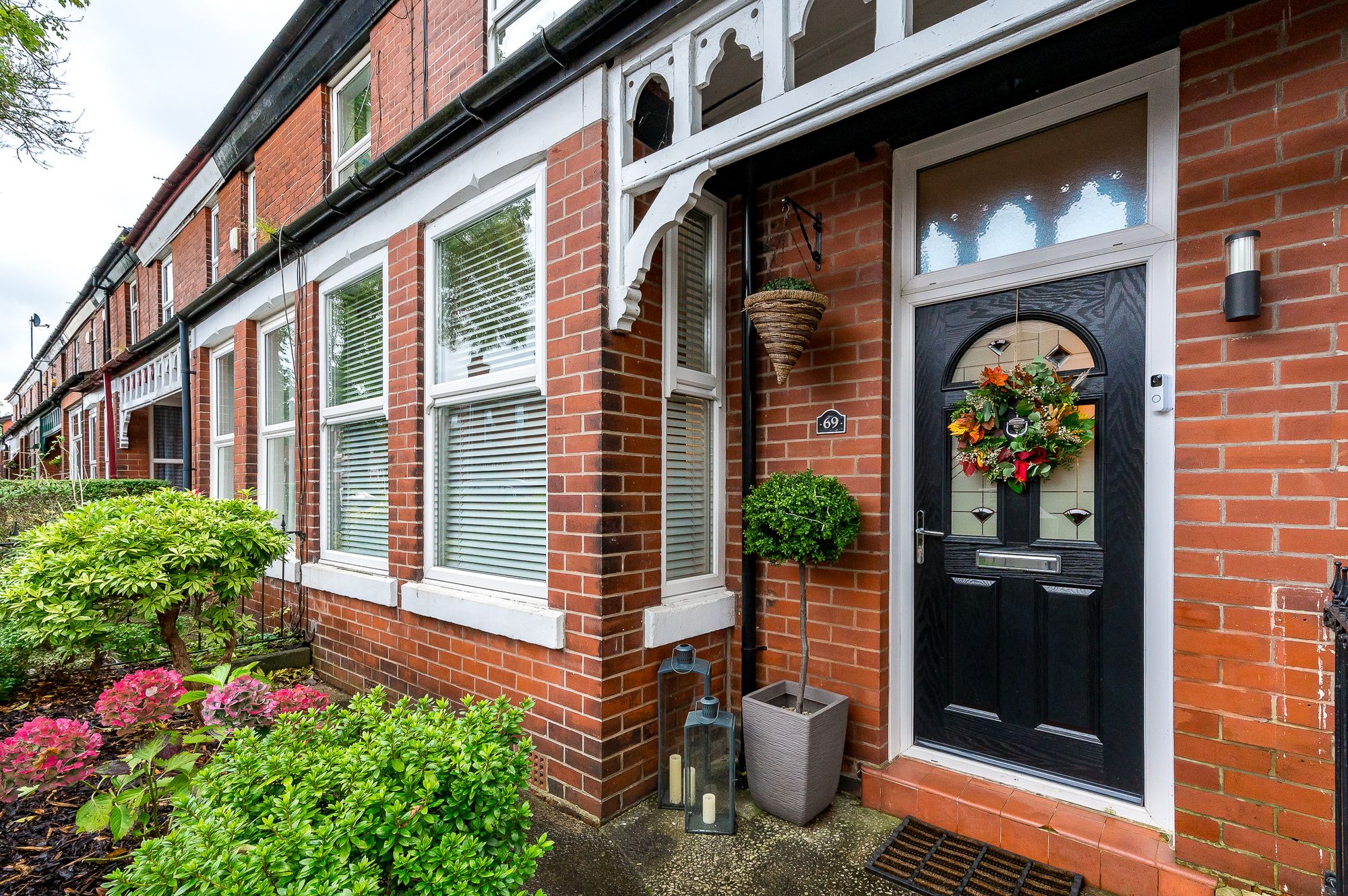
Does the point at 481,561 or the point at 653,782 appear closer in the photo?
the point at 653,782

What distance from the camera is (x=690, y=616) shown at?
9.14 feet

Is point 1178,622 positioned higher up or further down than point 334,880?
higher up

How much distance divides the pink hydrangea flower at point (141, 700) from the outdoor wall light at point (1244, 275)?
3.85 m

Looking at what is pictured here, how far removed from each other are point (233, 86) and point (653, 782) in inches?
280

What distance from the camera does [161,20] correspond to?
513 centimetres

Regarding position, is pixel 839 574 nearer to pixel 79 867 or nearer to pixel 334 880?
pixel 334 880

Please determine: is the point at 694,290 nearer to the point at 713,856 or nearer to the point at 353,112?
the point at 713,856

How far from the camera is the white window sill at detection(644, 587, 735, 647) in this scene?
2645 millimetres

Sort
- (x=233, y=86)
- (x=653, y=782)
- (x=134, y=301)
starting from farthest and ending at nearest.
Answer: (x=134, y=301) → (x=233, y=86) → (x=653, y=782)

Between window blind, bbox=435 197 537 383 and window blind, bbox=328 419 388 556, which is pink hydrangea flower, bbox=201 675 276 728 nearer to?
window blind, bbox=435 197 537 383

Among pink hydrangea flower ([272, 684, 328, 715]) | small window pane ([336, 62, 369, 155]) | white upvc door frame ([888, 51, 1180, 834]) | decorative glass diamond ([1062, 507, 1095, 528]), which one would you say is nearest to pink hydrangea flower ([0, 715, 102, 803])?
pink hydrangea flower ([272, 684, 328, 715])

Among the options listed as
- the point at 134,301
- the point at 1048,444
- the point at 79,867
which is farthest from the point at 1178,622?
the point at 134,301

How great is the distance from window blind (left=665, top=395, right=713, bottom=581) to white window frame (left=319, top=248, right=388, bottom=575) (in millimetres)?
2018

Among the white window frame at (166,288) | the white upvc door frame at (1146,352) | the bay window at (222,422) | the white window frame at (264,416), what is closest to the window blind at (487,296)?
the white upvc door frame at (1146,352)
